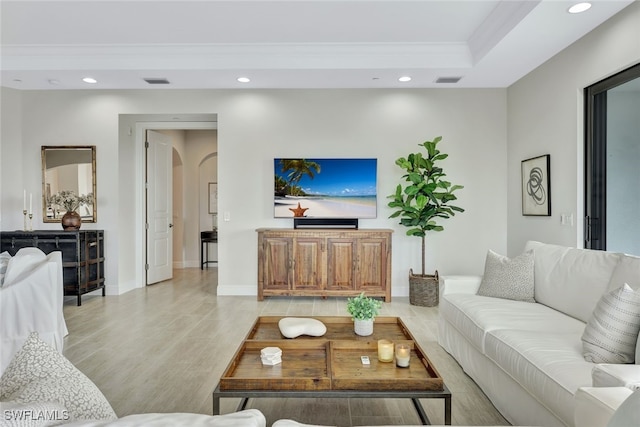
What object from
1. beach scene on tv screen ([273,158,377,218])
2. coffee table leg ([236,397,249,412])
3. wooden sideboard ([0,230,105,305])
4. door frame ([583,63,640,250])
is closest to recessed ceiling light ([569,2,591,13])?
door frame ([583,63,640,250])

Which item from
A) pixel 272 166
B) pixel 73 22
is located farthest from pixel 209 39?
pixel 272 166

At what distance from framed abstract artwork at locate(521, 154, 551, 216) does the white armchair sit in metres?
4.80

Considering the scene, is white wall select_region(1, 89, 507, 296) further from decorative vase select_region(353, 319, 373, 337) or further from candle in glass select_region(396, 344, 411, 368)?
candle in glass select_region(396, 344, 411, 368)

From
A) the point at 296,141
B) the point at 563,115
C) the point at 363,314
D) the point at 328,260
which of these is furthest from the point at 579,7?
the point at 328,260

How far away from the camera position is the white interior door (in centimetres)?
613

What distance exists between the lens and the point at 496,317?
2.58m

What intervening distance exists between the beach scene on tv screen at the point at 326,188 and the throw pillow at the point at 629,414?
173 inches

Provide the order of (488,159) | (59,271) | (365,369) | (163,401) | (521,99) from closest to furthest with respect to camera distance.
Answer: (365,369), (163,401), (59,271), (521,99), (488,159)

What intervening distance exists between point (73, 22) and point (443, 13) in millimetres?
3476

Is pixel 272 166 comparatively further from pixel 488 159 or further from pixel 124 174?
pixel 488 159

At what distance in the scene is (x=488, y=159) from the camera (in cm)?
538

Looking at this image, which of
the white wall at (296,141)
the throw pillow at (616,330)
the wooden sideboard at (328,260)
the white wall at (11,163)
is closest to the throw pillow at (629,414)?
the throw pillow at (616,330)

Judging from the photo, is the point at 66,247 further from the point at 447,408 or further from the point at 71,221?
the point at 447,408

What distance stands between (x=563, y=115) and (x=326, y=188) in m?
2.84
